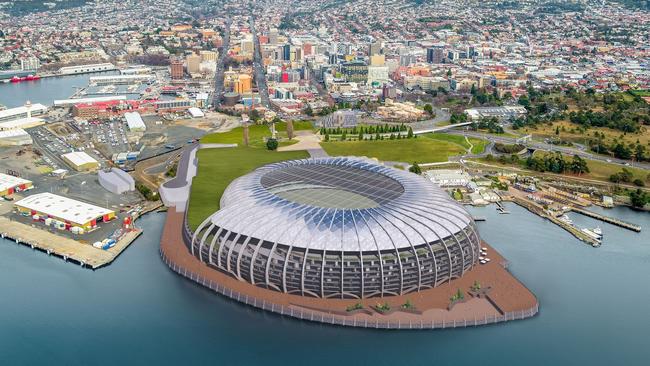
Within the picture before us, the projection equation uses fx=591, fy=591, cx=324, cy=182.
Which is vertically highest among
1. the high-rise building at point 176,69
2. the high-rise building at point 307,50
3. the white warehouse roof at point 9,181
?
the high-rise building at point 307,50

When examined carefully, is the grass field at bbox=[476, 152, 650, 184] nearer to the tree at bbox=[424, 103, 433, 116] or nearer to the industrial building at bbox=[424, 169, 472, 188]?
the industrial building at bbox=[424, 169, 472, 188]

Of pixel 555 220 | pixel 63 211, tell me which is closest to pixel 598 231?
pixel 555 220

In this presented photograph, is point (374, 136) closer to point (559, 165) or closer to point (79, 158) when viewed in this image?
point (559, 165)

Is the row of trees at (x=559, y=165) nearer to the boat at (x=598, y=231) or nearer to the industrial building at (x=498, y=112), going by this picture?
the boat at (x=598, y=231)

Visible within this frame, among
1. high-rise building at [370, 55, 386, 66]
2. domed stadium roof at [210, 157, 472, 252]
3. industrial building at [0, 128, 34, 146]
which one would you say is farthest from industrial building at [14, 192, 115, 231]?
high-rise building at [370, 55, 386, 66]

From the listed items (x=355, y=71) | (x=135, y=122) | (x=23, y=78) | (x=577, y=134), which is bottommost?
(x=577, y=134)

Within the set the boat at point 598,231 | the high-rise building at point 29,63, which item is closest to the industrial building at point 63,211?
the boat at point 598,231
